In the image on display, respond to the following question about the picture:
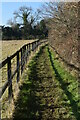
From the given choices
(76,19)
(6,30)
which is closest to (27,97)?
(76,19)

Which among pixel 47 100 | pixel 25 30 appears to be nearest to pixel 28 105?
pixel 47 100

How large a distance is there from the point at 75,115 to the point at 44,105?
98cm

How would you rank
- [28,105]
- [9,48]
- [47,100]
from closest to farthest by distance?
[28,105] → [47,100] → [9,48]

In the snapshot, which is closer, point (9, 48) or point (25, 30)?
point (9, 48)

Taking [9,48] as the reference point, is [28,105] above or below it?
above

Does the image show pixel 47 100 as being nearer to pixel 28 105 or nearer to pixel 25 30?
pixel 28 105

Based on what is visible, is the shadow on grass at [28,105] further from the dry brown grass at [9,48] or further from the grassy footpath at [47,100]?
the dry brown grass at [9,48]

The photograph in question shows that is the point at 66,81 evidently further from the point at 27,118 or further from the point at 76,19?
the point at 27,118

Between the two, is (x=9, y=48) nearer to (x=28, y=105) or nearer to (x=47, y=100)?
(x=47, y=100)

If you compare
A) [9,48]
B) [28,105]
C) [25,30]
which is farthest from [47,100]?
[25,30]

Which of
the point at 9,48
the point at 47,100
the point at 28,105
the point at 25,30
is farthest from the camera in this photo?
the point at 25,30

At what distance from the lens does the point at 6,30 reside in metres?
79.4

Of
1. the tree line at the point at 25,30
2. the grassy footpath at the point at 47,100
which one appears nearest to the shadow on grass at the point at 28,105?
the grassy footpath at the point at 47,100

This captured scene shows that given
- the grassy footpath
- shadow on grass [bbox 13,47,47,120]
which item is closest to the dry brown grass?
the grassy footpath
